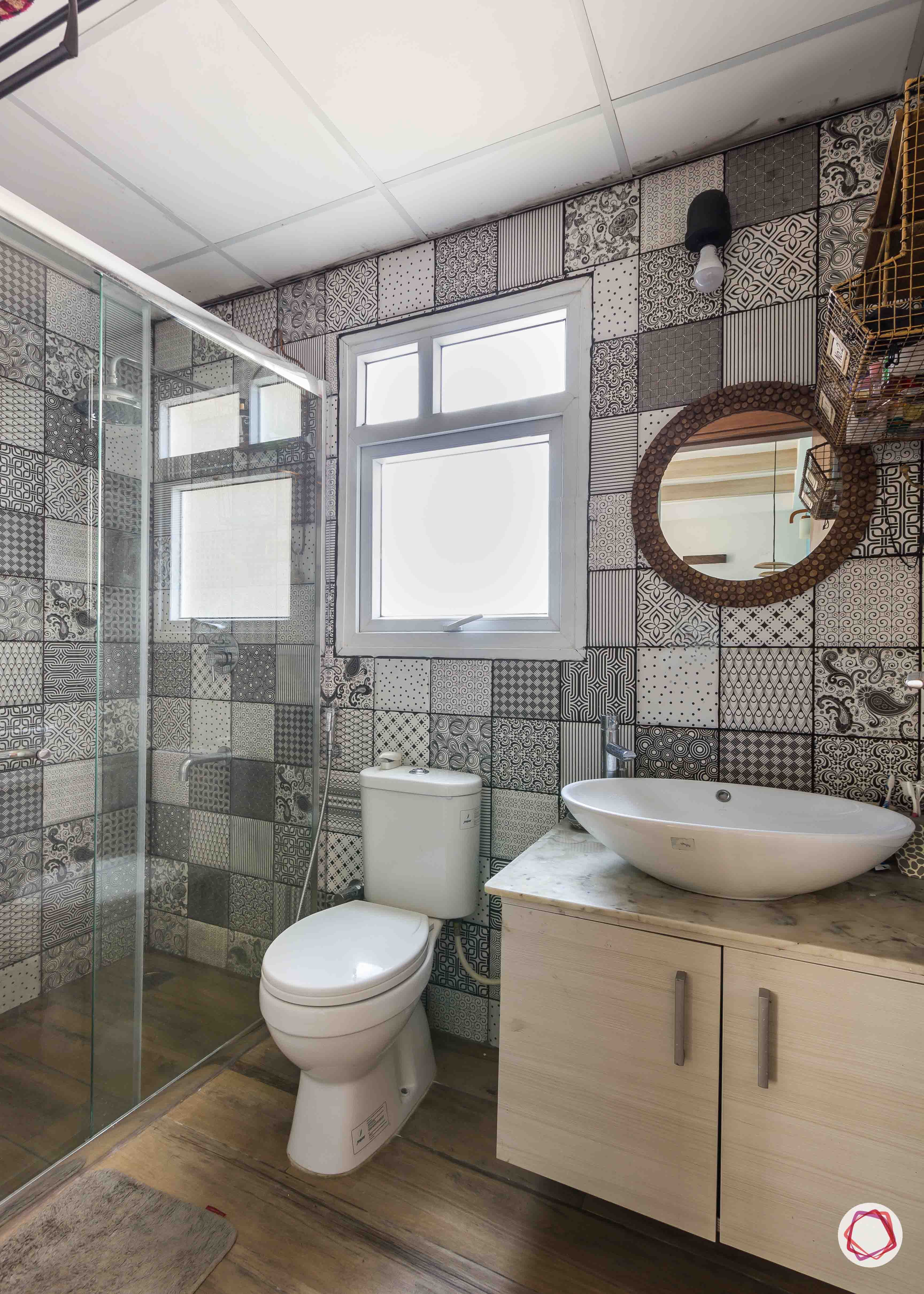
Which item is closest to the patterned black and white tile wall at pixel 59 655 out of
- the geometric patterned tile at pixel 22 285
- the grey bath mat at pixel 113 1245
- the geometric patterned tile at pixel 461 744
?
the geometric patterned tile at pixel 22 285

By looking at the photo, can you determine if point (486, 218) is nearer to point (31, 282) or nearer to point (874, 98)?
point (874, 98)

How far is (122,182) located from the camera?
5.79ft

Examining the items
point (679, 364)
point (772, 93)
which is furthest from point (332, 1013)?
point (772, 93)

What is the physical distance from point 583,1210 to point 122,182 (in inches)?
108

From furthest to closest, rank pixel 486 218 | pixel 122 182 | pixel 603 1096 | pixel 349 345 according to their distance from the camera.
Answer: pixel 349 345 → pixel 486 218 → pixel 122 182 → pixel 603 1096

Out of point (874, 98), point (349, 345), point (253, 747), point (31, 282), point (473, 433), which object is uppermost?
point (874, 98)

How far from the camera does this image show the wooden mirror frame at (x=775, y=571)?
4.88 ft

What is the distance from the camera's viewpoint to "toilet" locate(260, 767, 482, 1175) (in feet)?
4.54

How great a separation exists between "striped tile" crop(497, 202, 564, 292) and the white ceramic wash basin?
4.70 feet

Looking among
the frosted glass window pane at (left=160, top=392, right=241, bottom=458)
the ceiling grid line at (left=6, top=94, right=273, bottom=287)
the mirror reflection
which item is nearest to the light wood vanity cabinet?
the mirror reflection

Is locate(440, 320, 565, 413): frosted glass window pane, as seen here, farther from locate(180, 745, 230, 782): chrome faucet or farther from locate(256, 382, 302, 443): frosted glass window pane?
locate(180, 745, 230, 782): chrome faucet

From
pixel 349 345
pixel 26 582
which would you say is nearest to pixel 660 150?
pixel 349 345

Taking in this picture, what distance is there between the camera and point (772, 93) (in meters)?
1.46

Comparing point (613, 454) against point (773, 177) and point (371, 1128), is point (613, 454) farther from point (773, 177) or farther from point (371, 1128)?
point (371, 1128)
